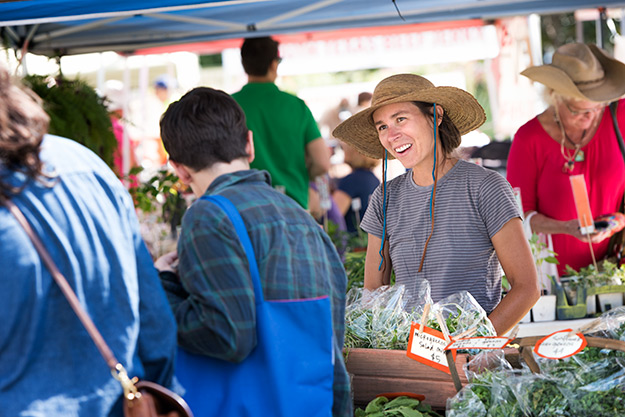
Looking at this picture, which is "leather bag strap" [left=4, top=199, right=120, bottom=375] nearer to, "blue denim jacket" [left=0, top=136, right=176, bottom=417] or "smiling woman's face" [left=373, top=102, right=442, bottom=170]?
"blue denim jacket" [left=0, top=136, right=176, bottom=417]

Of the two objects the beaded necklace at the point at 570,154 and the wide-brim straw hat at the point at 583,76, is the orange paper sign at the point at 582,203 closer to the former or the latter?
the beaded necklace at the point at 570,154

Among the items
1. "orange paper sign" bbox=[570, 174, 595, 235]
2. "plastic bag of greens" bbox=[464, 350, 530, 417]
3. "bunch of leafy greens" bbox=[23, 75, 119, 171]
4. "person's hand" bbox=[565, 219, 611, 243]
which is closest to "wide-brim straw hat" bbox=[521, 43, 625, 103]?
"orange paper sign" bbox=[570, 174, 595, 235]

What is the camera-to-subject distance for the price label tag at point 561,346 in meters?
1.74

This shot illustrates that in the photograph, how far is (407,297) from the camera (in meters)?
2.46

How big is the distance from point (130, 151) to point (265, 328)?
20.4 ft

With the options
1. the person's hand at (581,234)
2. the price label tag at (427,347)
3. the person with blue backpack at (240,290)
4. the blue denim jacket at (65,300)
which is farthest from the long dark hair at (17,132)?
the person's hand at (581,234)

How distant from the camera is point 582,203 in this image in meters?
3.17

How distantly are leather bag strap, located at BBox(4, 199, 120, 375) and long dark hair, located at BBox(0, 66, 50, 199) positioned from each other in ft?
0.15

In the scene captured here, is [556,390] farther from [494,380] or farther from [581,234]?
[581,234]

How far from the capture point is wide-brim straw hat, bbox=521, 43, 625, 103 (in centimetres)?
335

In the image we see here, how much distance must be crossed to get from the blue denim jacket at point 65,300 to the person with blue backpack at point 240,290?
0.20 m

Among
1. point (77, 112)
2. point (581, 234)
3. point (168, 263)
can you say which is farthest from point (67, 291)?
point (581, 234)

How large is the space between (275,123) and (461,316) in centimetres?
216

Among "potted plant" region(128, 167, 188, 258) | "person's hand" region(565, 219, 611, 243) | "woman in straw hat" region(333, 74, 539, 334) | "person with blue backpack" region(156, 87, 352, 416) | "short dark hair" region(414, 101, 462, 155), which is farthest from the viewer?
"potted plant" region(128, 167, 188, 258)
